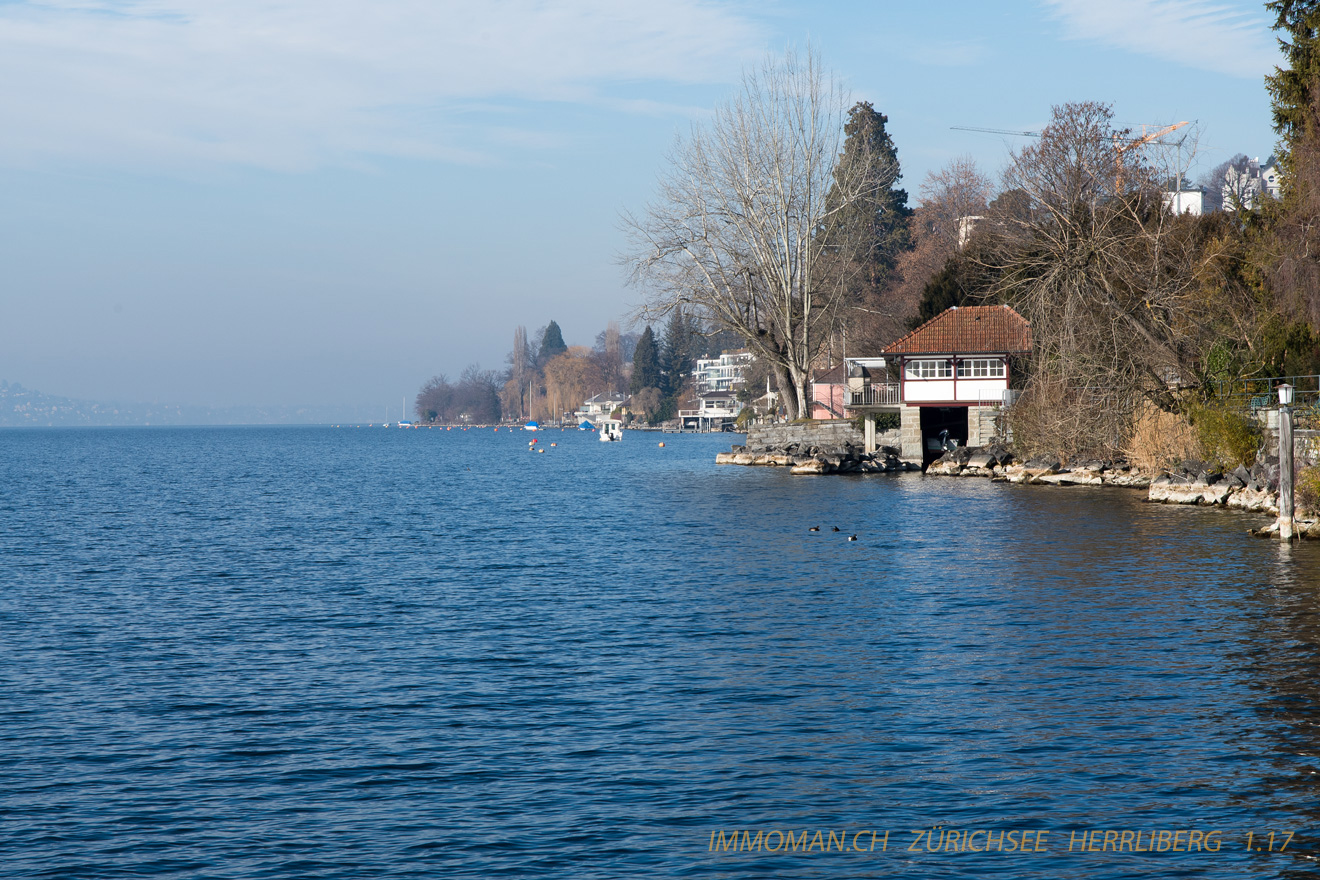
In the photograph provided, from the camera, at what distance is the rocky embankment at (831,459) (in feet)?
197

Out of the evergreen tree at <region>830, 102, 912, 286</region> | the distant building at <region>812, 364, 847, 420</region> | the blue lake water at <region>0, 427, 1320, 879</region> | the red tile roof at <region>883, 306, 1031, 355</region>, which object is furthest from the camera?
the distant building at <region>812, 364, 847, 420</region>

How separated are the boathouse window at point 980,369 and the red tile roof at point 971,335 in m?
0.76

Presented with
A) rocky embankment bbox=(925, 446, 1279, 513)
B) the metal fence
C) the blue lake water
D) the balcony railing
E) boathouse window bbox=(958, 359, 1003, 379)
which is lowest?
the blue lake water

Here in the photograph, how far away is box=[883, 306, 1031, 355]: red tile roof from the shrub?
21.8 metres

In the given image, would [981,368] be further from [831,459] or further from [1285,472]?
[1285,472]

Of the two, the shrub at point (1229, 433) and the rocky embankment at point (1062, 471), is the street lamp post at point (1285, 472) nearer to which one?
the rocky embankment at point (1062, 471)

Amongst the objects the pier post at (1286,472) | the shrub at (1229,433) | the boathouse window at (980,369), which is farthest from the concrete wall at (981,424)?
the pier post at (1286,472)

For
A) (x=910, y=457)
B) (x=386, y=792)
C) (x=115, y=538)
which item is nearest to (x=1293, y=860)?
(x=386, y=792)

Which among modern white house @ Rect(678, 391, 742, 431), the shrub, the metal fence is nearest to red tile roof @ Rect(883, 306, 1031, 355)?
the metal fence

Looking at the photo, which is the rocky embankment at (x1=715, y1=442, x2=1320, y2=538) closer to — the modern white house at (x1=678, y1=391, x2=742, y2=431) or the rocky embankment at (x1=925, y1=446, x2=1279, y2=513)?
the rocky embankment at (x1=925, y1=446, x2=1279, y2=513)

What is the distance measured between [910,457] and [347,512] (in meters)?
30.1

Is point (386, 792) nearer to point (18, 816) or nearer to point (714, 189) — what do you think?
point (18, 816)

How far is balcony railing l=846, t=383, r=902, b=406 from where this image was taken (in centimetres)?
6412

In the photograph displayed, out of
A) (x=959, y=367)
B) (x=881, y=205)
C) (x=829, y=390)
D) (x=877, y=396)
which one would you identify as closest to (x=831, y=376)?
(x=829, y=390)
